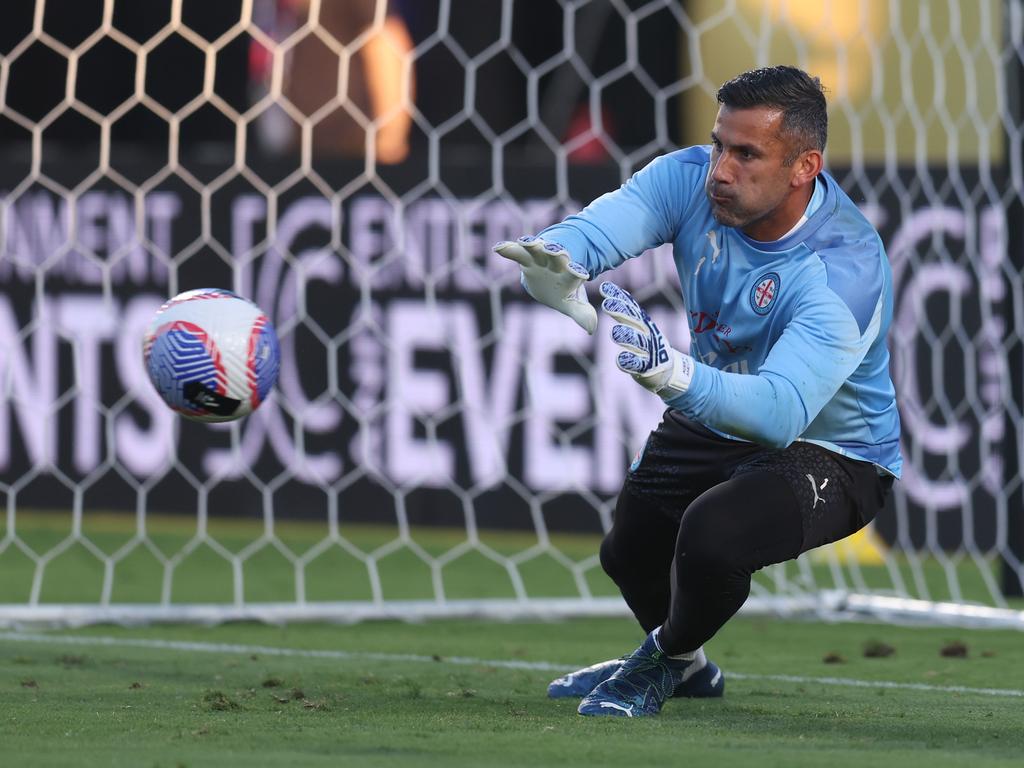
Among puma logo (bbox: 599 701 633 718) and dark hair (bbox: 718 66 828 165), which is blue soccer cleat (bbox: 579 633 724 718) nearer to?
puma logo (bbox: 599 701 633 718)

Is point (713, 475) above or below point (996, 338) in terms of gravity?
above

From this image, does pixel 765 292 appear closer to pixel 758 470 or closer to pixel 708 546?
pixel 758 470

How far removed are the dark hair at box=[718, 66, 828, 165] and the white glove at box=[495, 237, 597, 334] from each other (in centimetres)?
53

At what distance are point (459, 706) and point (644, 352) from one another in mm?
987

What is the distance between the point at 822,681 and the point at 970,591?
288 centimetres

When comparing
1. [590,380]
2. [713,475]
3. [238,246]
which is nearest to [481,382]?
[590,380]

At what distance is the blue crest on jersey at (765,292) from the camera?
3.80m

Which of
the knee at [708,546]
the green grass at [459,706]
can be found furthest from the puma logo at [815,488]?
the green grass at [459,706]

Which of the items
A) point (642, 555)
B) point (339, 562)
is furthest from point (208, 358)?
point (339, 562)

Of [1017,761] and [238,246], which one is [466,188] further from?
[1017,761]

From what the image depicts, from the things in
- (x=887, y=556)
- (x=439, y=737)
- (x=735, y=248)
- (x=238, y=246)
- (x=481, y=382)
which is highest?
(x=735, y=248)

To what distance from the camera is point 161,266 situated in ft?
24.4

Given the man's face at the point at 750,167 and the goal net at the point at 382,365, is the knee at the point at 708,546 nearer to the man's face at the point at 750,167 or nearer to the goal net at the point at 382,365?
the man's face at the point at 750,167

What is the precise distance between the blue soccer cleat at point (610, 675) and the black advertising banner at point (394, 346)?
10.4 ft
